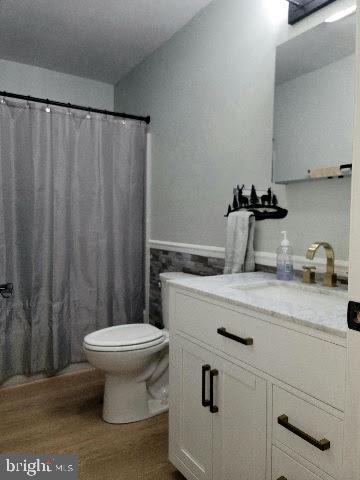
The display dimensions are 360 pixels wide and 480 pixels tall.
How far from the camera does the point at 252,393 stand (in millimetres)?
1164

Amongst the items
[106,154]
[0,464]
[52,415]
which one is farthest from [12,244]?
[0,464]

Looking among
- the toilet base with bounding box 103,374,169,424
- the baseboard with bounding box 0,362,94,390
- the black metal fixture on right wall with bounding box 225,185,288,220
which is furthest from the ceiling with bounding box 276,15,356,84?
the baseboard with bounding box 0,362,94,390

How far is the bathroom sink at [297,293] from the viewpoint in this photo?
1329mm

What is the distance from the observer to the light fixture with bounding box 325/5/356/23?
144cm

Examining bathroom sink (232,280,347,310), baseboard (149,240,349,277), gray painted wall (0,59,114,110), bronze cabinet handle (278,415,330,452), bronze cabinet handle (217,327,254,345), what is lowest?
bronze cabinet handle (278,415,330,452)

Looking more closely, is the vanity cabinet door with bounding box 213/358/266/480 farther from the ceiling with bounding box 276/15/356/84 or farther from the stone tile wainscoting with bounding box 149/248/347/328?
the ceiling with bounding box 276/15/356/84

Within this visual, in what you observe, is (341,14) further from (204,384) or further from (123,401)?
(123,401)

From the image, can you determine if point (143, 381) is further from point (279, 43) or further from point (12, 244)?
point (279, 43)

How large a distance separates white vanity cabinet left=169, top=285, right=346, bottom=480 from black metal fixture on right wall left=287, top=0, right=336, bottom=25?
1.33 metres

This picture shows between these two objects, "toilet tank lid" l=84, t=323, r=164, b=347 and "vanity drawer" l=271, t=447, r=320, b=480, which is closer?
"vanity drawer" l=271, t=447, r=320, b=480

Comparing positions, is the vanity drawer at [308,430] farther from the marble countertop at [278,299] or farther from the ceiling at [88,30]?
the ceiling at [88,30]

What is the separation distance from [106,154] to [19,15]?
3.29 ft

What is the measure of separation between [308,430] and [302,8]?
169 centimetres

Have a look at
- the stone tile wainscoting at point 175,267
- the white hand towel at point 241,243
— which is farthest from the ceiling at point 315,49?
the stone tile wainscoting at point 175,267
